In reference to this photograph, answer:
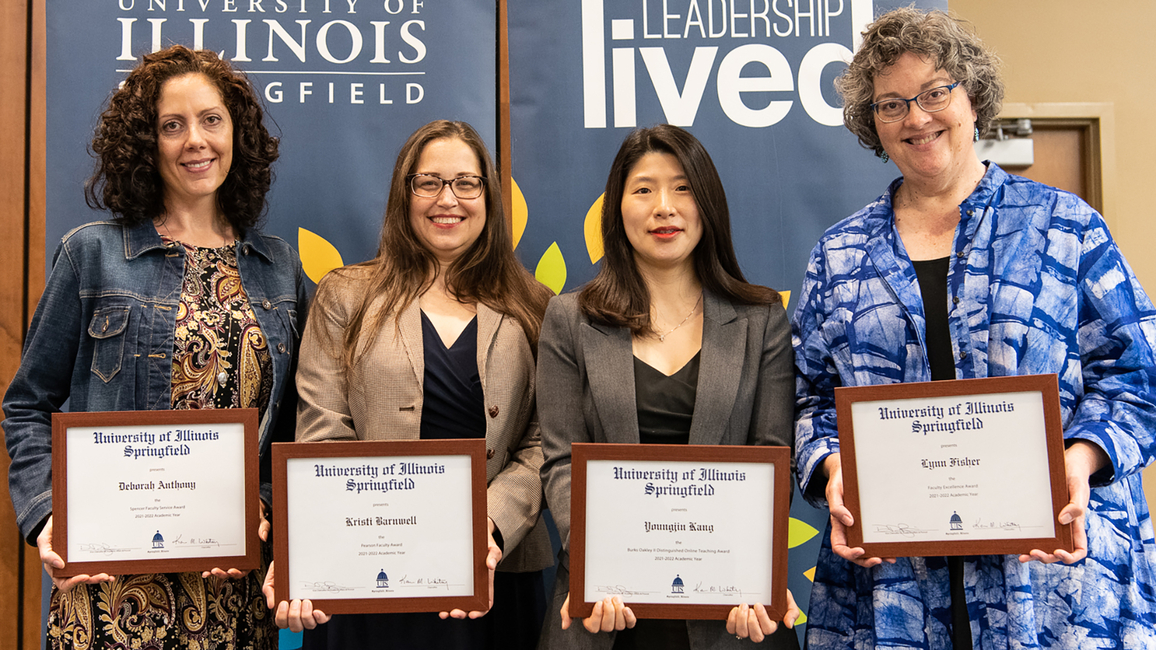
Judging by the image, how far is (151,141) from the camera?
2.30m

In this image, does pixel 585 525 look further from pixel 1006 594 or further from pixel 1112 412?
pixel 1112 412

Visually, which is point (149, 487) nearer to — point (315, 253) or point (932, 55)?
point (315, 253)

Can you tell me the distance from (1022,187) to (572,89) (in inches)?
59.1

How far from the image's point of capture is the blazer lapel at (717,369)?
1996mm

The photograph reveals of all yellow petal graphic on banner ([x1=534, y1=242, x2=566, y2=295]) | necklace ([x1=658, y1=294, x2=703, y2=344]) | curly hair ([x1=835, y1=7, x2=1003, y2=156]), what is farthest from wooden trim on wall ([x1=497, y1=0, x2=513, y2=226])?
curly hair ([x1=835, y1=7, x2=1003, y2=156])

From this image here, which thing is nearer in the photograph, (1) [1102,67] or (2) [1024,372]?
(2) [1024,372]

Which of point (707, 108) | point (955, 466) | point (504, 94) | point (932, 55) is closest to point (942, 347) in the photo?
point (955, 466)

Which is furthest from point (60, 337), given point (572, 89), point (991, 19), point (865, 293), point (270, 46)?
point (991, 19)

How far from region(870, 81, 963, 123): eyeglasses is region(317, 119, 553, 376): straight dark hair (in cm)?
103

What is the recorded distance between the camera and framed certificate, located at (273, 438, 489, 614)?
1.90 meters
